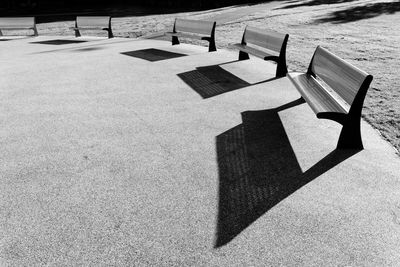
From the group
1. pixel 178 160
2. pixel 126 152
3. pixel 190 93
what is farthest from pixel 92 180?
pixel 190 93

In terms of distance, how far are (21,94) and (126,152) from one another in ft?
10.9

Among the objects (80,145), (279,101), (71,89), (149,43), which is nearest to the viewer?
(80,145)

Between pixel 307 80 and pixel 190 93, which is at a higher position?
pixel 307 80

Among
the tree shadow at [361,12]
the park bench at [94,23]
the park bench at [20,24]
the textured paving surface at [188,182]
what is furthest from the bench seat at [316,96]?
the park bench at [20,24]

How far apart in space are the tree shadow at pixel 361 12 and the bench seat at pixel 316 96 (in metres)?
9.16

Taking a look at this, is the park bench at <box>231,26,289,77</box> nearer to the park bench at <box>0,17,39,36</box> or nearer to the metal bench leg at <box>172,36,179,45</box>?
the metal bench leg at <box>172,36,179,45</box>

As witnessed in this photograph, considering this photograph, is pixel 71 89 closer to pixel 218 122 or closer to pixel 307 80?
pixel 218 122

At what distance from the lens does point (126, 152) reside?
4.14 meters

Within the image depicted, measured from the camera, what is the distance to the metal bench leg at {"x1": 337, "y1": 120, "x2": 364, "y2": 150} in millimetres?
3922

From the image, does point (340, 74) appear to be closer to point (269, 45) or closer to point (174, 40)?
point (269, 45)

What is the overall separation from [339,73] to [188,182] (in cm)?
230

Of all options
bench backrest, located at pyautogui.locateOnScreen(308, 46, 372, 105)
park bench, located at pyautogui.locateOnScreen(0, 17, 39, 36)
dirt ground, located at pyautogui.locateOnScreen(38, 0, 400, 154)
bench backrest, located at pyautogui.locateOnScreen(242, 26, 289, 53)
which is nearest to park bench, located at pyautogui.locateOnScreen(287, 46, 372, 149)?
bench backrest, located at pyautogui.locateOnScreen(308, 46, 372, 105)

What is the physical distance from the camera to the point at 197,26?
10.2 meters

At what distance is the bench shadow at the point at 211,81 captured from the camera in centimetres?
631
